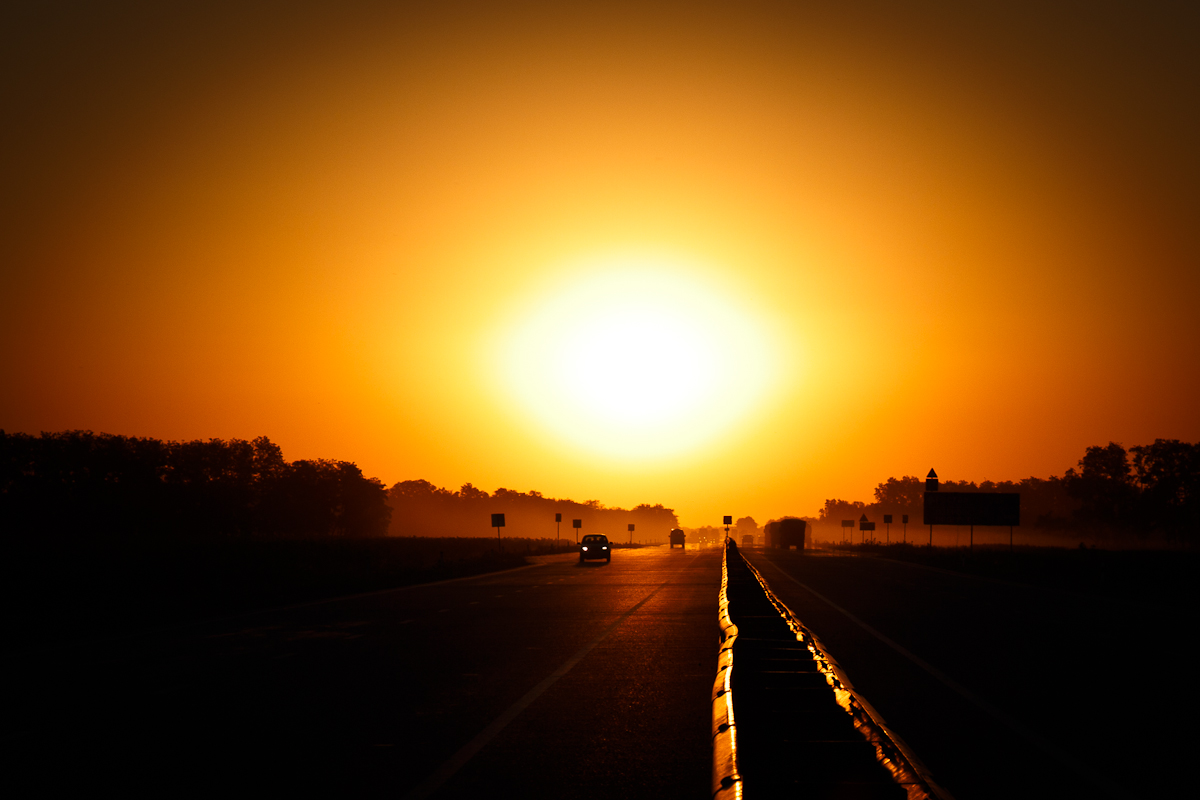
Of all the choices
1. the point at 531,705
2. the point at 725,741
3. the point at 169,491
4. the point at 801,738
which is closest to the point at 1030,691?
the point at 531,705

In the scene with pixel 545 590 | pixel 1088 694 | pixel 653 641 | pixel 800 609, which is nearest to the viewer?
pixel 1088 694

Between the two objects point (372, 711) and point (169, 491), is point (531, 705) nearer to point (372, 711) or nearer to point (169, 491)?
point (372, 711)

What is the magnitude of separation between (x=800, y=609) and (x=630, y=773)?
54.7ft

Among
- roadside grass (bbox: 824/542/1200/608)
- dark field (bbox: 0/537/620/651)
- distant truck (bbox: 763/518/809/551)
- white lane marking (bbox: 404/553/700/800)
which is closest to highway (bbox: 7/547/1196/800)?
white lane marking (bbox: 404/553/700/800)

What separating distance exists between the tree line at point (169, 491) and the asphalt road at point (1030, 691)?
71675mm

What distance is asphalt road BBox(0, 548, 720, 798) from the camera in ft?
22.2

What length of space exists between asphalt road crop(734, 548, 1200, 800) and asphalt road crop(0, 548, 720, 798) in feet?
6.99

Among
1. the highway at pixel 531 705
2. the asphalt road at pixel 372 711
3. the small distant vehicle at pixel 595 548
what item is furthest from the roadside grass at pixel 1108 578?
the small distant vehicle at pixel 595 548

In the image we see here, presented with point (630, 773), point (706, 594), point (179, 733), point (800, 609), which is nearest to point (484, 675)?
point (179, 733)

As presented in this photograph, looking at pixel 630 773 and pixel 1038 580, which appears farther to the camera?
pixel 1038 580

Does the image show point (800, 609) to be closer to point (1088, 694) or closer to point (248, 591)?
point (1088, 694)

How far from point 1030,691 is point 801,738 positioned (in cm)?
683

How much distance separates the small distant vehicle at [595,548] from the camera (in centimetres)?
6047

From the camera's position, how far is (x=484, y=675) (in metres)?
12.0
